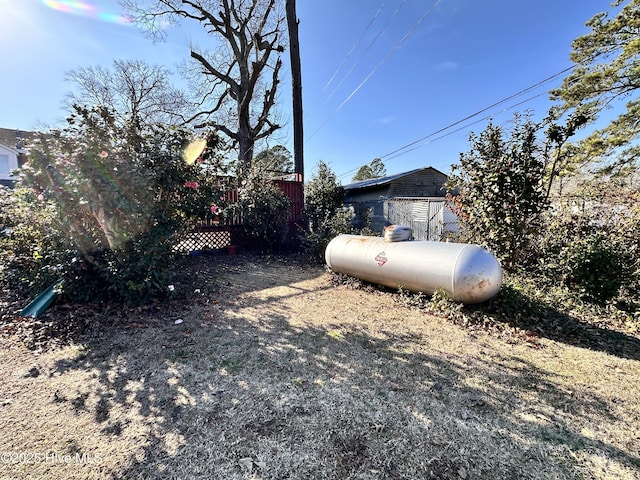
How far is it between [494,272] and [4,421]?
4585 millimetres

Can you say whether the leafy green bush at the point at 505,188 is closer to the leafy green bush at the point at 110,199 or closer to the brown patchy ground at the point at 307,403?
the brown patchy ground at the point at 307,403

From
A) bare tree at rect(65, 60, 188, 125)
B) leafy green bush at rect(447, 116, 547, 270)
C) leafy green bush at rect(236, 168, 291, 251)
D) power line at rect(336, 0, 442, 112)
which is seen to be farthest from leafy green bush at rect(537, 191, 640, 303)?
bare tree at rect(65, 60, 188, 125)

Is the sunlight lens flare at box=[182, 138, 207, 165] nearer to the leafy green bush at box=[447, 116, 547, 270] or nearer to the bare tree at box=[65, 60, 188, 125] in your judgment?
the leafy green bush at box=[447, 116, 547, 270]

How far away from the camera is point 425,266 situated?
3842 mm

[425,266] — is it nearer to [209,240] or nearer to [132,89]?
[209,240]

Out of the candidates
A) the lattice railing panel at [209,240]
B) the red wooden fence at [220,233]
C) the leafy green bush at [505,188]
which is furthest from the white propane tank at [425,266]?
the lattice railing panel at [209,240]

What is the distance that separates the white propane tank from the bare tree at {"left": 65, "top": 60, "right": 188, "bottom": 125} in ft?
44.6

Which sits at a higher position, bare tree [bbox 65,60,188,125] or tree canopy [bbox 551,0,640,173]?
bare tree [bbox 65,60,188,125]

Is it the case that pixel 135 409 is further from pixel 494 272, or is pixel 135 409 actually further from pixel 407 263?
pixel 494 272

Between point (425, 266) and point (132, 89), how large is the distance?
19.2 metres

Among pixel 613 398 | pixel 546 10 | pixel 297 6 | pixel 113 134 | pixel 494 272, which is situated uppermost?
pixel 297 6

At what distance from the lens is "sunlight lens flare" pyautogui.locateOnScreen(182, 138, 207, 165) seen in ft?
12.6

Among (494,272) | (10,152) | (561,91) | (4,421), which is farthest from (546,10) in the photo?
(10,152)

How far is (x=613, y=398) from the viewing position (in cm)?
216
